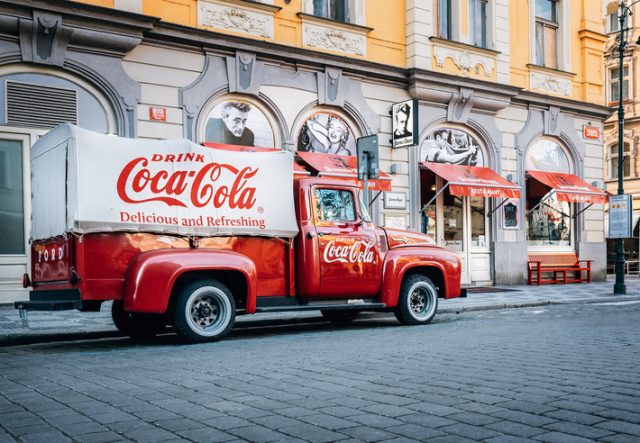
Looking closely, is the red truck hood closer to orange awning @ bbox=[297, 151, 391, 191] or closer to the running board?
the running board

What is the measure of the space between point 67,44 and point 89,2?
94 cm

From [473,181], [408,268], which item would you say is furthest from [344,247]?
[473,181]

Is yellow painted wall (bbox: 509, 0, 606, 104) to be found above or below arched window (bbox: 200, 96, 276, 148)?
above

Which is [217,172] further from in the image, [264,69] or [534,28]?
[534,28]

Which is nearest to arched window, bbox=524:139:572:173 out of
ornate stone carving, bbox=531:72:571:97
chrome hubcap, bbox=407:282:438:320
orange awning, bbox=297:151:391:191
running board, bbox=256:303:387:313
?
ornate stone carving, bbox=531:72:571:97

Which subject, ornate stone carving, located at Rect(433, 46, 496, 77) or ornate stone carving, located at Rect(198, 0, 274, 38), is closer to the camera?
ornate stone carving, located at Rect(198, 0, 274, 38)

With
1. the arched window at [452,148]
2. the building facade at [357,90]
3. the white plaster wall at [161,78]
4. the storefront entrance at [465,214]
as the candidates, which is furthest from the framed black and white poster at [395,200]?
the white plaster wall at [161,78]

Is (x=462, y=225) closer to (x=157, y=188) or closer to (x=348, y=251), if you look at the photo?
(x=348, y=251)

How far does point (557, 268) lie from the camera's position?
68.9 feet

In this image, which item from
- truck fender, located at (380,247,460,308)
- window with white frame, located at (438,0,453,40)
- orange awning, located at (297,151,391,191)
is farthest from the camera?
window with white frame, located at (438,0,453,40)

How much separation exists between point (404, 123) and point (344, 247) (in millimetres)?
8214

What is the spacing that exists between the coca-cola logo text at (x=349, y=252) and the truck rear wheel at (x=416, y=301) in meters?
0.81

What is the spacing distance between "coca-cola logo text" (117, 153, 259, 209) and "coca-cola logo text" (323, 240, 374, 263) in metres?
1.29

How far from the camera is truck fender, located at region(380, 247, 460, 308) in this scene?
10203mm
